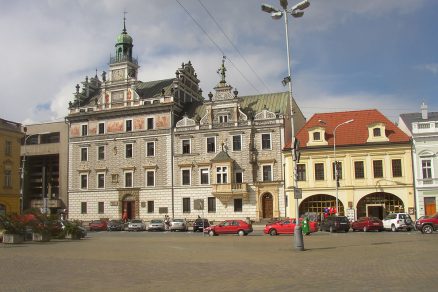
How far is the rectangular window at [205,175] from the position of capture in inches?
2279

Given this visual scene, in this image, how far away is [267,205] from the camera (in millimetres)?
55094

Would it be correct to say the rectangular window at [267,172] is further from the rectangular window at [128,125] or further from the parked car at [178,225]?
the rectangular window at [128,125]

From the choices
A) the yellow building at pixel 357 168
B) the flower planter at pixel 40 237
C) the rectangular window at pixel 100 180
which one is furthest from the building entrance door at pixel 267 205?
A: the flower planter at pixel 40 237

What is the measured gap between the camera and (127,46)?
66812mm

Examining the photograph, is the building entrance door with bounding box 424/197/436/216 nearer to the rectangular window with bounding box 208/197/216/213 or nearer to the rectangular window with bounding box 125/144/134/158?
the rectangular window with bounding box 208/197/216/213

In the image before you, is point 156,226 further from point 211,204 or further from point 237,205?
point 237,205

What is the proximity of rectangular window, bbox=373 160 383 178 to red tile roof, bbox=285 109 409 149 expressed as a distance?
2263 millimetres

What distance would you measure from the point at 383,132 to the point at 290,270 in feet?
127

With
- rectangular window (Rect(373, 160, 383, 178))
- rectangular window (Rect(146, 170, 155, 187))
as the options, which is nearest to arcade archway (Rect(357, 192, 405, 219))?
rectangular window (Rect(373, 160, 383, 178))

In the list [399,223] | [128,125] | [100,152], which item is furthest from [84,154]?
[399,223]

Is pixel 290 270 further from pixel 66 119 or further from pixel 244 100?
pixel 66 119

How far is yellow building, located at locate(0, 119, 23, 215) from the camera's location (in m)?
50.6

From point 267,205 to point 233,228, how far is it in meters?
15.3

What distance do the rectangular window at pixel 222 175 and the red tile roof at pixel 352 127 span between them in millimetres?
7438
